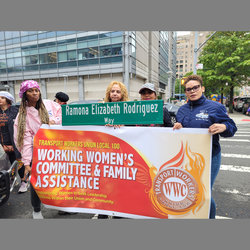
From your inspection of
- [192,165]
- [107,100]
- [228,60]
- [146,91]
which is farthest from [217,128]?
[228,60]

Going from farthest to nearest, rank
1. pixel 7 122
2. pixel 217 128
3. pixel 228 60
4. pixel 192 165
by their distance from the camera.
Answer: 1. pixel 228 60
2. pixel 7 122
3. pixel 192 165
4. pixel 217 128

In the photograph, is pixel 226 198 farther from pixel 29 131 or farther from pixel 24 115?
pixel 24 115

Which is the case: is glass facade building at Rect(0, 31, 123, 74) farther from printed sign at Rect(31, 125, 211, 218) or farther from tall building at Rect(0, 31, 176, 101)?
printed sign at Rect(31, 125, 211, 218)

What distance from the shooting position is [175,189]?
214 centimetres

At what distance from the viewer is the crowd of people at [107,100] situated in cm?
207

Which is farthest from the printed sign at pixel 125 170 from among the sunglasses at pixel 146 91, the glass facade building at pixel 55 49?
the glass facade building at pixel 55 49

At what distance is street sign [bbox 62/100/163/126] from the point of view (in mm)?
2086

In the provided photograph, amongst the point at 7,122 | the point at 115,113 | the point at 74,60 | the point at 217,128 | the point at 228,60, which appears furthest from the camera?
the point at 74,60

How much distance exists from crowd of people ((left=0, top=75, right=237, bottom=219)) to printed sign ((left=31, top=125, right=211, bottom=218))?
17 centimetres

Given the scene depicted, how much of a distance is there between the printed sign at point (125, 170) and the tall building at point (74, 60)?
23.1 m

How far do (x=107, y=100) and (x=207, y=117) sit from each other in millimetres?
1323

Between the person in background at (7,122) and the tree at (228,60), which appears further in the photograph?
the tree at (228,60)

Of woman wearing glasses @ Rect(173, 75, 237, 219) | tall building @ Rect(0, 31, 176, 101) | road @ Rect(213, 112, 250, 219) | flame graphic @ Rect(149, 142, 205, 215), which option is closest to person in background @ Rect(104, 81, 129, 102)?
woman wearing glasses @ Rect(173, 75, 237, 219)

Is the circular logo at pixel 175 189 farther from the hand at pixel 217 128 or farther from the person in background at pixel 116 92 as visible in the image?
the person in background at pixel 116 92
